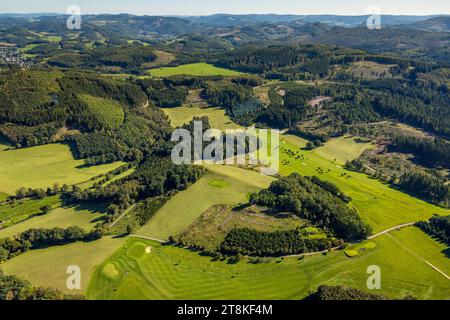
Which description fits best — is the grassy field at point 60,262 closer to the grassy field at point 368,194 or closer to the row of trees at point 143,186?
the row of trees at point 143,186

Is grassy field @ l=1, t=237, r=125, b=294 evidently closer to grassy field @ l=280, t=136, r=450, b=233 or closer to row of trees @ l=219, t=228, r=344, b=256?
row of trees @ l=219, t=228, r=344, b=256

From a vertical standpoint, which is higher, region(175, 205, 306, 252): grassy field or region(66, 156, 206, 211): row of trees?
region(66, 156, 206, 211): row of trees


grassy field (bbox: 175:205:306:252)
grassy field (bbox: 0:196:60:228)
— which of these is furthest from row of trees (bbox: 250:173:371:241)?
grassy field (bbox: 0:196:60:228)

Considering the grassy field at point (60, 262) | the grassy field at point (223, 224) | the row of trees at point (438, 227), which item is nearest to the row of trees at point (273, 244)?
the grassy field at point (223, 224)

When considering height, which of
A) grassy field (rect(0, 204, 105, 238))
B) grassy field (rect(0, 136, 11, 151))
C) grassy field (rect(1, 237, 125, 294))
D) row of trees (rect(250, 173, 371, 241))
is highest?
grassy field (rect(0, 136, 11, 151))

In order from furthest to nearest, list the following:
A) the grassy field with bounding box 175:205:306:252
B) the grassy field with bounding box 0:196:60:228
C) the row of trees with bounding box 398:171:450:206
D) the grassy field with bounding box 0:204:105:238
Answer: the row of trees with bounding box 398:171:450:206 < the grassy field with bounding box 0:196:60:228 < the grassy field with bounding box 0:204:105:238 < the grassy field with bounding box 175:205:306:252

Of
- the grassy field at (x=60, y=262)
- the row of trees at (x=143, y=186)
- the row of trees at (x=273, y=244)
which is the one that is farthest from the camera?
the row of trees at (x=143, y=186)

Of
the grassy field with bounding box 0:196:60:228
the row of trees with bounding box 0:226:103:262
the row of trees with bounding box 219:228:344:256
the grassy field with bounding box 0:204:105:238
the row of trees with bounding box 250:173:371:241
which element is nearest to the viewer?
the row of trees with bounding box 219:228:344:256
